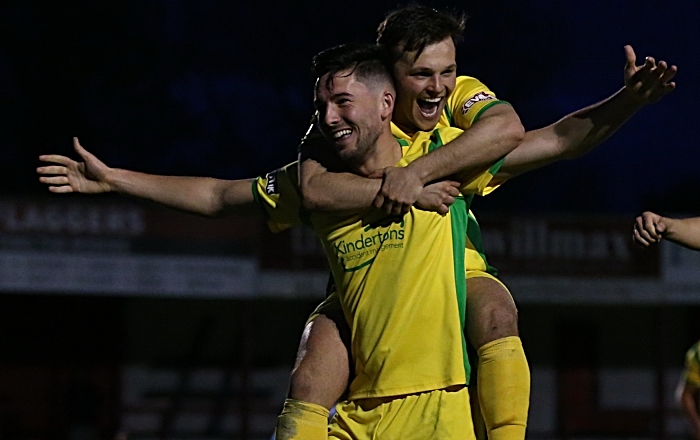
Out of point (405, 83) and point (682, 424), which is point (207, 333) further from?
point (405, 83)

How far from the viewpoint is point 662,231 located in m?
4.83

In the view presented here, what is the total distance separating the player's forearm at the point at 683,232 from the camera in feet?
16.1

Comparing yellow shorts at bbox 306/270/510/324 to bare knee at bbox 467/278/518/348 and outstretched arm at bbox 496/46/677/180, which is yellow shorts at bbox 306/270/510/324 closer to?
bare knee at bbox 467/278/518/348

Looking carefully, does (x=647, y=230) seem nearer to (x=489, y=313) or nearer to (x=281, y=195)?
(x=489, y=313)

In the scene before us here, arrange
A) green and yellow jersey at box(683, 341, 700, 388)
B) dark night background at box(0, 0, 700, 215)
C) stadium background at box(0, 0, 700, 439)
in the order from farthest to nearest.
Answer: dark night background at box(0, 0, 700, 215) < stadium background at box(0, 0, 700, 439) < green and yellow jersey at box(683, 341, 700, 388)

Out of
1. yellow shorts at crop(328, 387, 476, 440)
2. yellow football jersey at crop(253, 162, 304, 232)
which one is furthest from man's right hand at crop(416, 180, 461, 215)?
yellow shorts at crop(328, 387, 476, 440)

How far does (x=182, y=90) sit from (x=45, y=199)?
10.0 m

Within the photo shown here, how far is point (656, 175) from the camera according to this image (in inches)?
1128

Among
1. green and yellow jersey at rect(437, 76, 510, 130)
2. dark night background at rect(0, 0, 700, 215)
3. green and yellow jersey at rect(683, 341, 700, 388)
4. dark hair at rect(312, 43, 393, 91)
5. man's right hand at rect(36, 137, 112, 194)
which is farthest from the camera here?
dark night background at rect(0, 0, 700, 215)

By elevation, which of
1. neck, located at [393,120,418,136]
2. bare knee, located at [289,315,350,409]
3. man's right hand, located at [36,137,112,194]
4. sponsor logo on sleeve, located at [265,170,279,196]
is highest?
neck, located at [393,120,418,136]

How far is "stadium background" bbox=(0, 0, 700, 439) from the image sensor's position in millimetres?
15141

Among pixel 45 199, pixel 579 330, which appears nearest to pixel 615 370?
pixel 579 330

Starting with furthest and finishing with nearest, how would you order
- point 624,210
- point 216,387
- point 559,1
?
point 559,1
point 624,210
point 216,387

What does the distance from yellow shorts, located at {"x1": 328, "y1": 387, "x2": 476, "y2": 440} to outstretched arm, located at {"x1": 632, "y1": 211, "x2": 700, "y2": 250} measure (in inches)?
35.0
